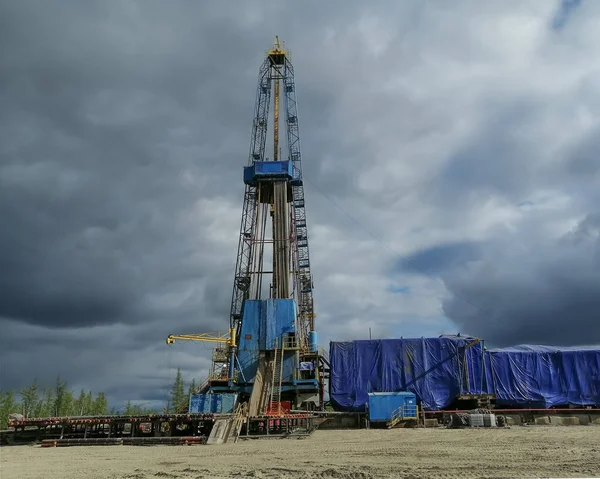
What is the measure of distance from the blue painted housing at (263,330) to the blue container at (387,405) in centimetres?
774

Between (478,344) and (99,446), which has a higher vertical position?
(478,344)

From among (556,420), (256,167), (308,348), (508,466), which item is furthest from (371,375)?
(508,466)

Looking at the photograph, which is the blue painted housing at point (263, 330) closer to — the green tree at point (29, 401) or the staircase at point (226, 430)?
the staircase at point (226, 430)

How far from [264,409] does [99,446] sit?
1382cm

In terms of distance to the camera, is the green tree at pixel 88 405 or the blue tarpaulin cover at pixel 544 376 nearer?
the blue tarpaulin cover at pixel 544 376

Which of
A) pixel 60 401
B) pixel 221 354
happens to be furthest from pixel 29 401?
pixel 221 354

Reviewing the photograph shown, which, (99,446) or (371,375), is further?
(371,375)

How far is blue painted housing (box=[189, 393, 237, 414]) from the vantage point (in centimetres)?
3822

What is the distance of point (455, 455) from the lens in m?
17.0

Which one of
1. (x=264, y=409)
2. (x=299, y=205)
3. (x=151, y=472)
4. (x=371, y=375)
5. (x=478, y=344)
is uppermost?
(x=299, y=205)

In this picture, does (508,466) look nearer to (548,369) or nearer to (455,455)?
(455,455)

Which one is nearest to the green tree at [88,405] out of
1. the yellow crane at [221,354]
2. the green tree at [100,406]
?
the green tree at [100,406]

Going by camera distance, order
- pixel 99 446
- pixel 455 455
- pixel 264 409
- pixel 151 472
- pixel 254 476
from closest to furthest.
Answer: pixel 254 476, pixel 151 472, pixel 455 455, pixel 99 446, pixel 264 409

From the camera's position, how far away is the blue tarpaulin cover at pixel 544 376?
43312mm
